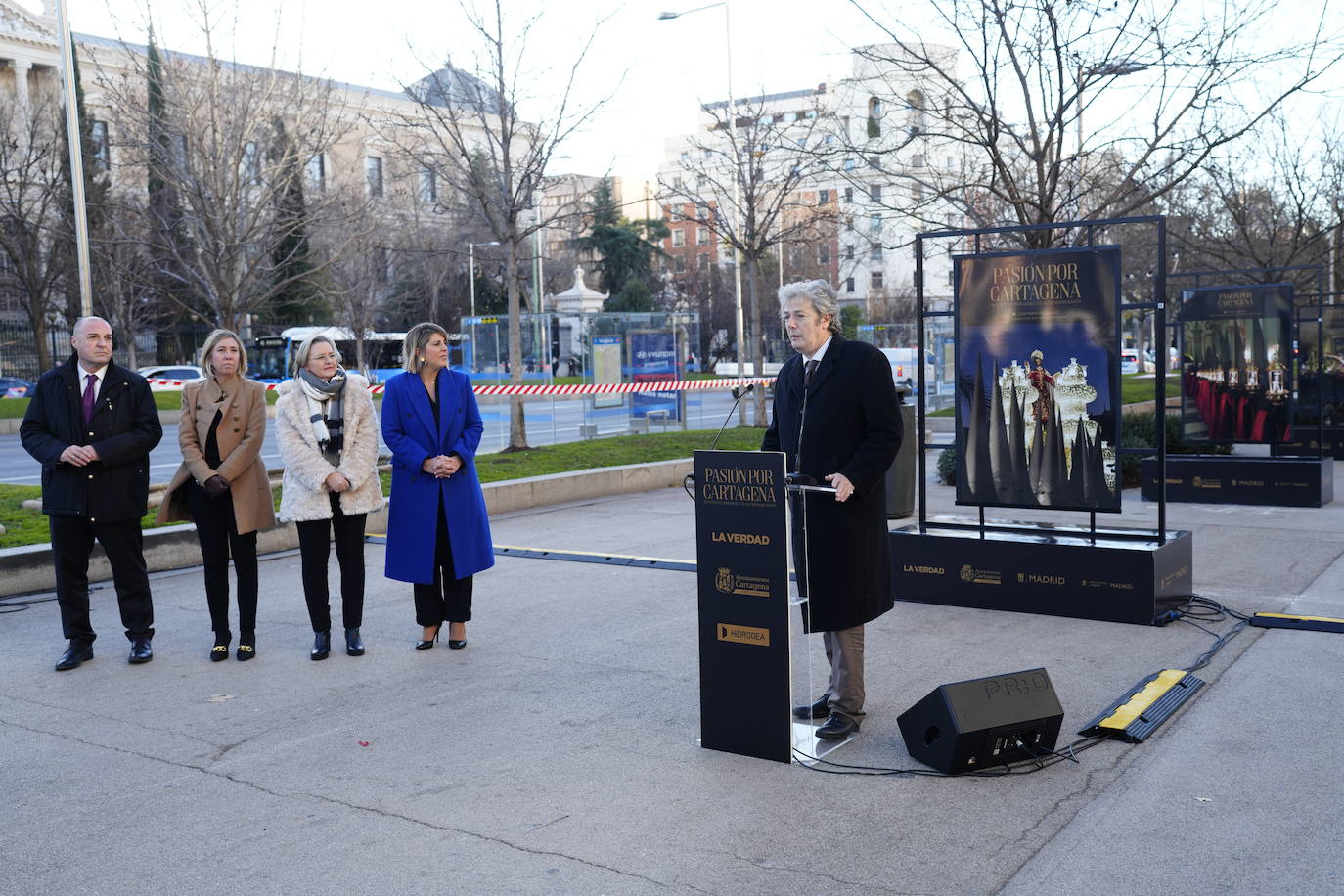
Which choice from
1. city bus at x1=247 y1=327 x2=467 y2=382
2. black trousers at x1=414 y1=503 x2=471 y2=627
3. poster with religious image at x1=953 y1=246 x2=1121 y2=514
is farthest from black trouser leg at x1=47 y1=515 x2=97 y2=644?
city bus at x1=247 y1=327 x2=467 y2=382

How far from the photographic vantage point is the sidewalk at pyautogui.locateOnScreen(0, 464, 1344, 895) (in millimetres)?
4254

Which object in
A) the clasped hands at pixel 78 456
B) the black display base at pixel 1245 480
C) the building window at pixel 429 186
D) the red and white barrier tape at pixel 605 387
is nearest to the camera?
the clasped hands at pixel 78 456

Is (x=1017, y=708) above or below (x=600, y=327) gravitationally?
below

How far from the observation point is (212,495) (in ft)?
24.3

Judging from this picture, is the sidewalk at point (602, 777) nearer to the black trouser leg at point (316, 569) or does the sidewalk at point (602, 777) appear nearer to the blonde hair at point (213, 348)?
the black trouser leg at point (316, 569)

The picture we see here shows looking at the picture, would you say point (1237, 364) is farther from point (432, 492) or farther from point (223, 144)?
point (223, 144)

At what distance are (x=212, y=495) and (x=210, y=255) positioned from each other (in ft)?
30.8

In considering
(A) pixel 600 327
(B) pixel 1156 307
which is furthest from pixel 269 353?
(B) pixel 1156 307

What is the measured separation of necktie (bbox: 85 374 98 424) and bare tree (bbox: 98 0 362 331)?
28.7 ft

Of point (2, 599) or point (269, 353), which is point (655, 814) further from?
point (269, 353)

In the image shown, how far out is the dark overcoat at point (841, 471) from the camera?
18.0 feet

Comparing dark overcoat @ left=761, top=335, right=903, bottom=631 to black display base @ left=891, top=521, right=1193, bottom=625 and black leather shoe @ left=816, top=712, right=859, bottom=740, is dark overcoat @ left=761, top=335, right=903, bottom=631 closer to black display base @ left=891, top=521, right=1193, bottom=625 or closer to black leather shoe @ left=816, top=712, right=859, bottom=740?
black leather shoe @ left=816, top=712, right=859, bottom=740

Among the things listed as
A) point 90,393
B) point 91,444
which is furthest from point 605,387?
point 91,444

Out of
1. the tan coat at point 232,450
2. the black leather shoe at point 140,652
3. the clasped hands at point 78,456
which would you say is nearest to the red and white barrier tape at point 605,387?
the tan coat at point 232,450
